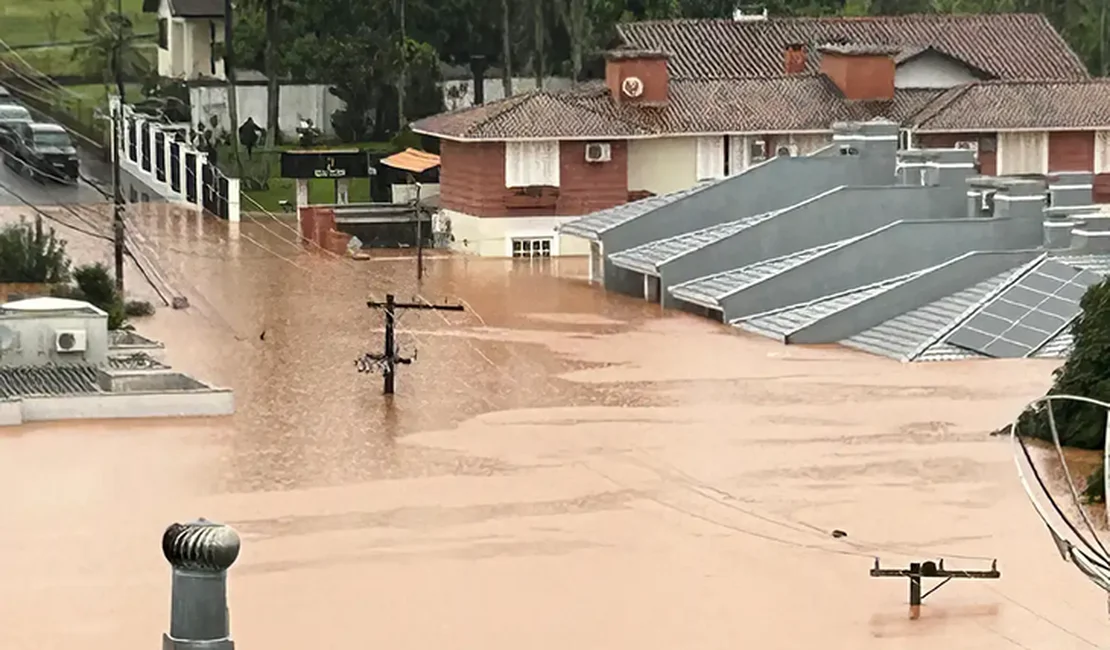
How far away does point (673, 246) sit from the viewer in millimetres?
43031

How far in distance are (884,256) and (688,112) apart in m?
11.0

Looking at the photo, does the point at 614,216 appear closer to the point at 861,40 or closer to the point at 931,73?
the point at 931,73

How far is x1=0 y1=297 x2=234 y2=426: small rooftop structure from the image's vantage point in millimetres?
29703

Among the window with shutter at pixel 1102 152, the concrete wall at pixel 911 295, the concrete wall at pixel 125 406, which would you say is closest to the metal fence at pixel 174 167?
the window with shutter at pixel 1102 152

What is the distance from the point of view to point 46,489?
25.6 meters

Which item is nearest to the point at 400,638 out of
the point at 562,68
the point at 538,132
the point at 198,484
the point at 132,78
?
the point at 198,484

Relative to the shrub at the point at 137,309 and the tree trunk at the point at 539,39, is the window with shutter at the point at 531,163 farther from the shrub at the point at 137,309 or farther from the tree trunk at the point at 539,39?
the shrub at the point at 137,309

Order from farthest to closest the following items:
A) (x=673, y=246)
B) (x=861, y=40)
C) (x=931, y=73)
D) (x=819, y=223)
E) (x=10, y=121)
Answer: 1. (x=10, y=121)
2. (x=861, y=40)
3. (x=931, y=73)
4. (x=673, y=246)
5. (x=819, y=223)

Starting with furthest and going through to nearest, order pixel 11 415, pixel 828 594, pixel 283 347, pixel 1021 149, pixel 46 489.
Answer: pixel 1021 149 → pixel 283 347 → pixel 11 415 → pixel 46 489 → pixel 828 594

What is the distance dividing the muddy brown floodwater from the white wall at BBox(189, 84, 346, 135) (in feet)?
67.1

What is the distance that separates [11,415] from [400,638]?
10.8m

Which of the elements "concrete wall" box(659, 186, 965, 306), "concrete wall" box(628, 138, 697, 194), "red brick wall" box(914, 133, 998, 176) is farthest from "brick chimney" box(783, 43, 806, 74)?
"concrete wall" box(659, 186, 965, 306)

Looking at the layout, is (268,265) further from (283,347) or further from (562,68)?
(562,68)

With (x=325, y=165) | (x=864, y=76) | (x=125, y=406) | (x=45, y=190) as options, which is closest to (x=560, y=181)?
(x=325, y=165)
